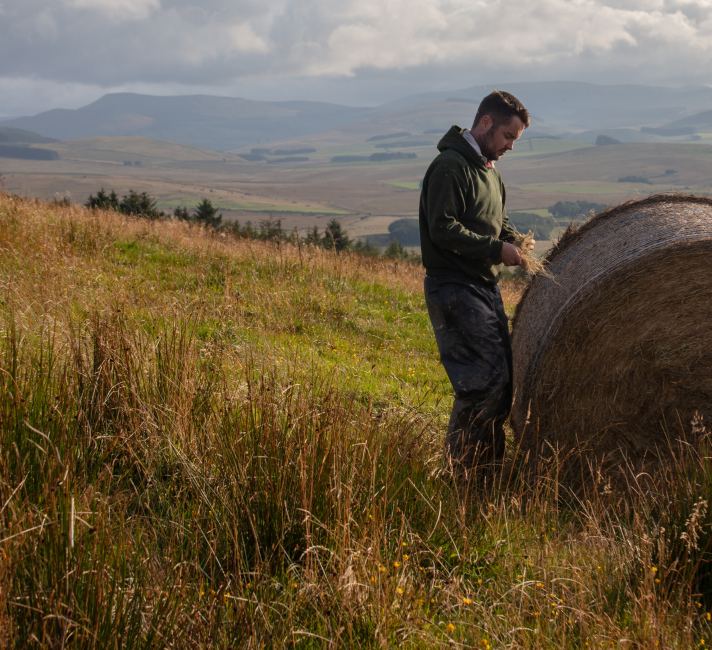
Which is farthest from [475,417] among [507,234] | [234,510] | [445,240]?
[234,510]

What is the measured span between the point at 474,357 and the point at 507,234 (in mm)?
1260

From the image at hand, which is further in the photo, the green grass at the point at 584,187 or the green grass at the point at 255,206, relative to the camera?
the green grass at the point at 584,187

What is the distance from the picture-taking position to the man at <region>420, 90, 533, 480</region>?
4094 millimetres

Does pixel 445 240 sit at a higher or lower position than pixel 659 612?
higher

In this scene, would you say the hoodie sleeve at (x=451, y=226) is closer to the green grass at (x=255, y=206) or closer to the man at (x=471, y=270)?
the man at (x=471, y=270)

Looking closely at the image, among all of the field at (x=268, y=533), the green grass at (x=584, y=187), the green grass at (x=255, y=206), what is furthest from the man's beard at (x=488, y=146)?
the green grass at (x=584, y=187)

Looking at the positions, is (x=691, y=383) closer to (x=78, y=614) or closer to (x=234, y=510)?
(x=234, y=510)

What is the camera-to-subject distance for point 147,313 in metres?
5.62

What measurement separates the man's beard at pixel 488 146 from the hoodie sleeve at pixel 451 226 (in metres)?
0.43

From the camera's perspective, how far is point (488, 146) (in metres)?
4.36

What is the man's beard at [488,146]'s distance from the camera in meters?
4.32

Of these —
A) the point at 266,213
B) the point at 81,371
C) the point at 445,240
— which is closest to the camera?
the point at 81,371

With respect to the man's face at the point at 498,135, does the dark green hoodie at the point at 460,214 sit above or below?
below

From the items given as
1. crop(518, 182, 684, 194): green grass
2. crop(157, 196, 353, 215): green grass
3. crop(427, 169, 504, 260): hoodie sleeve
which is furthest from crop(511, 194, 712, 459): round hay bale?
crop(518, 182, 684, 194): green grass
